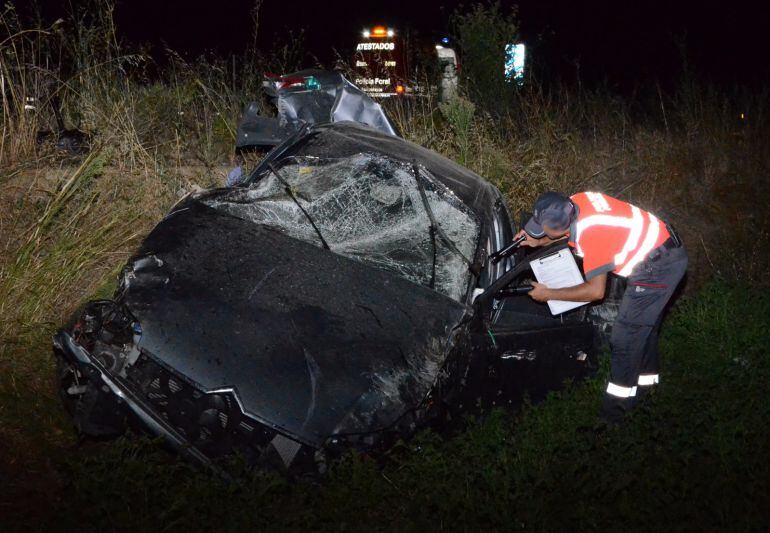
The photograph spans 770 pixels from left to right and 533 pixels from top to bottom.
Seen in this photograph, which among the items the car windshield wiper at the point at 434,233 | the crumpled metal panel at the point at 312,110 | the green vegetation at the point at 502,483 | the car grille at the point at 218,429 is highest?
the crumpled metal panel at the point at 312,110

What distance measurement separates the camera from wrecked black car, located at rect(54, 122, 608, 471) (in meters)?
3.05

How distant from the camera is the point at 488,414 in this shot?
12.6ft

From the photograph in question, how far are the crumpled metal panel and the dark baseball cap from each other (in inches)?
78.2

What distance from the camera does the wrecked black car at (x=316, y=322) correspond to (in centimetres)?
305

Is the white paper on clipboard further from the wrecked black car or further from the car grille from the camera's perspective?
the car grille

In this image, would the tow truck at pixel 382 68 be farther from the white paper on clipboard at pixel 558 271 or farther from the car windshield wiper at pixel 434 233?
the white paper on clipboard at pixel 558 271

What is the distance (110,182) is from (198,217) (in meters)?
2.07

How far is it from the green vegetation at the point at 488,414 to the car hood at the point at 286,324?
0.30 meters

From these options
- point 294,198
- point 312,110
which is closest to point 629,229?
point 294,198

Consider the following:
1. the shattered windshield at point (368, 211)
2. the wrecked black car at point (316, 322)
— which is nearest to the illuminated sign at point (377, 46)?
the wrecked black car at point (316, 322)

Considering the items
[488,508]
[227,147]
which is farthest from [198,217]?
[227,147]

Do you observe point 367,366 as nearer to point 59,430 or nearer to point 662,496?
point 662,496

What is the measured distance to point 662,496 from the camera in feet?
10.8

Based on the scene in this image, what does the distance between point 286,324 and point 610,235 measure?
1.91 metres
